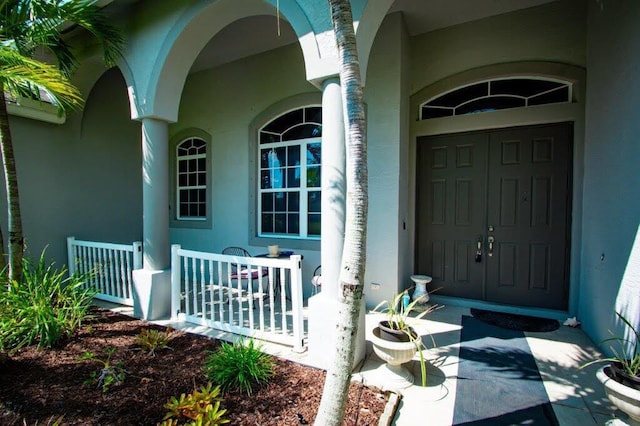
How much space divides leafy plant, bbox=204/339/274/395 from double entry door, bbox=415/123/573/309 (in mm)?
3049

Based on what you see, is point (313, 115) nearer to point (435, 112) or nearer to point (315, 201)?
point (315, 201)

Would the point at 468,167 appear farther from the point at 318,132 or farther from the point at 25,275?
the point at 25,275

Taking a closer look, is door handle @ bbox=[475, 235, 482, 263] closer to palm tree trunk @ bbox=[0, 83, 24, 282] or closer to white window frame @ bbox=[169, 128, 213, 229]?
white window frame @ bbox=[169, 128, 213, 229]

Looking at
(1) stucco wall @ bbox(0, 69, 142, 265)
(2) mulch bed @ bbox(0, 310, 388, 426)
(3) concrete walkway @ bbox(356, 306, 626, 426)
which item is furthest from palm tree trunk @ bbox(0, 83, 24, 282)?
(3) concrete walkway @ bbox(356, 306, 626, 426)

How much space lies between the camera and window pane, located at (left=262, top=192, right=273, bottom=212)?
5696 millimetres

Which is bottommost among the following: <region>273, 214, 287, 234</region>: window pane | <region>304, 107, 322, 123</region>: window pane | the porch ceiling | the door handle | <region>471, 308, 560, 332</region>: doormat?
<region>471, 308, 560, 332</region>: doormat

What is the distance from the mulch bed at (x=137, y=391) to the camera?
222 centimetres

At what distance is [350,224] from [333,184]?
120 cm

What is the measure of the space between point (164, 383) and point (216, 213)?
3.81 metres

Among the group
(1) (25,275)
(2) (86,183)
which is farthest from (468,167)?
(2) (86,183)

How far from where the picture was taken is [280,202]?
221 inches

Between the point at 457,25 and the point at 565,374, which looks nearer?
the point at 565,374

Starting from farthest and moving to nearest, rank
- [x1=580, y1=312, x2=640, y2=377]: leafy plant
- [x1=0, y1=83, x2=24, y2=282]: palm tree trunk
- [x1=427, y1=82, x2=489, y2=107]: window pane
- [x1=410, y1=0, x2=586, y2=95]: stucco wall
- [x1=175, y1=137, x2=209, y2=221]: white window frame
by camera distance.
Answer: [x1=175, y1=137, x2=209, y2=221]: white window frame → [x1=427, y1=82, x2=489, y2=107]: window pane → [x1=410, y1=0, x2=586, y2=95]: stucco wall → [x1=0, y1=83, x2=24, y2=282]: palm tree trunk → [x1=580, y1=312, x2=640, y2=377]: leafy plant

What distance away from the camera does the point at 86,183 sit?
557 centimetres
